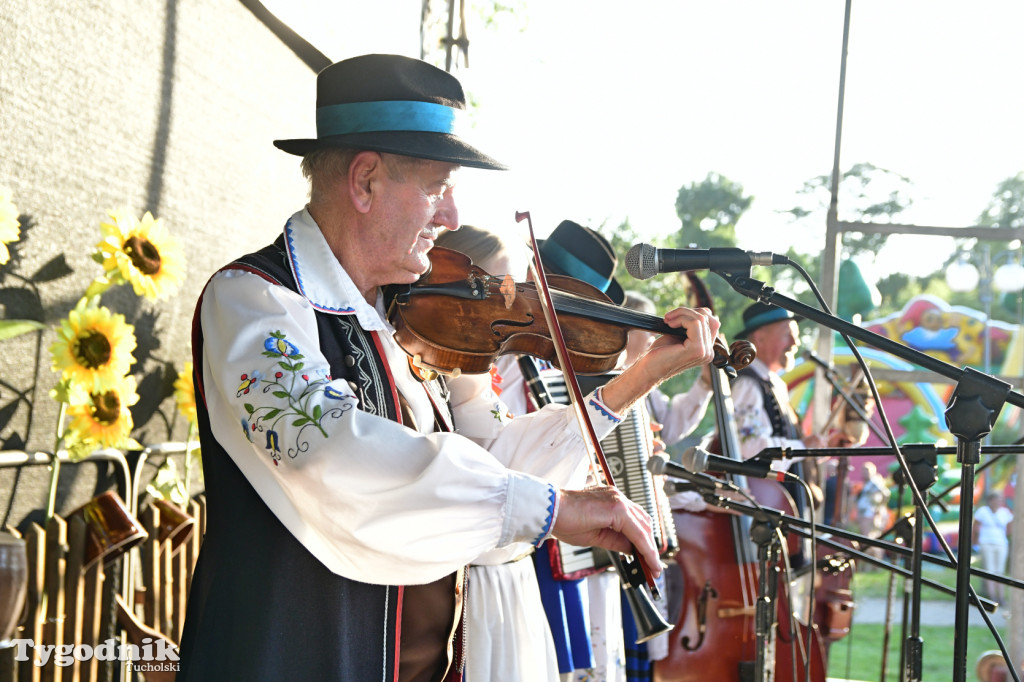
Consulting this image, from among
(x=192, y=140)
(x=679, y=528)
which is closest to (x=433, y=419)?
(x=192, y=140)

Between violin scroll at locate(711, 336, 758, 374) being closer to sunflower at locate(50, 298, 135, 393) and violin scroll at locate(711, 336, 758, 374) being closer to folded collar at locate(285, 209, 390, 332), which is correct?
folded collar at locate(285, 209, 390, 332)

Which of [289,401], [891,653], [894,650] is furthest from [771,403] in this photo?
[894,650]

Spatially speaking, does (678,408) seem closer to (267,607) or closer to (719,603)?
(719,603)

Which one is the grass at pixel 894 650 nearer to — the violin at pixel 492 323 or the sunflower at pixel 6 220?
the violin at pixel 492 323

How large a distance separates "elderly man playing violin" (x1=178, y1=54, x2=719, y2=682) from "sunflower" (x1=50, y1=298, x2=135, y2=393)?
67cm

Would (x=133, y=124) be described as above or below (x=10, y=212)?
above

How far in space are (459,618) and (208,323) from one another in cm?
71

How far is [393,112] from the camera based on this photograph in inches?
66.4

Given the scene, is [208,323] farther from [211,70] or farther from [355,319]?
[211,70]

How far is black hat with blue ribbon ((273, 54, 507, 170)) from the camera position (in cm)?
167

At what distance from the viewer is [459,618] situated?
1771 millimetres

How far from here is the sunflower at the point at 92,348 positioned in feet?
7.01

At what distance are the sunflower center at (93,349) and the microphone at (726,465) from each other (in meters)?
1.35

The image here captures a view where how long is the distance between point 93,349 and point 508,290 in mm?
954
